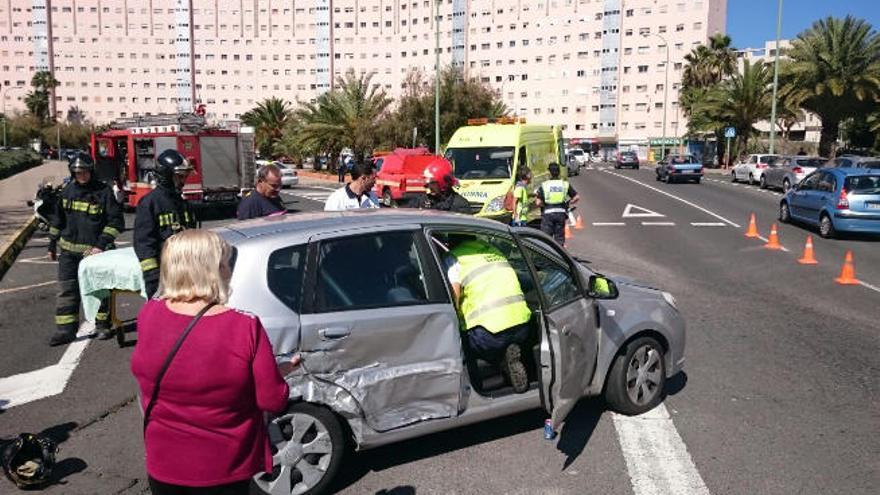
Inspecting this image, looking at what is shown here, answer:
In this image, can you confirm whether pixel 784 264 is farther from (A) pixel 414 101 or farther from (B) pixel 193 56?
(B) pixel 193 56

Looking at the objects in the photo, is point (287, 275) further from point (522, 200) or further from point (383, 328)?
point (522, 200)

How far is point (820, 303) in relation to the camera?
9.09 metres

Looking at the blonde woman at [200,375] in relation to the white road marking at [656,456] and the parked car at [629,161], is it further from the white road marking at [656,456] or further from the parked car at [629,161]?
the parked car at [629,161]

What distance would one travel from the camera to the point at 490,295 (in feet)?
13.8

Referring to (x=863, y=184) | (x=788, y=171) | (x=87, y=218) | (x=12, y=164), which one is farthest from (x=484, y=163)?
(x=12, y=164)

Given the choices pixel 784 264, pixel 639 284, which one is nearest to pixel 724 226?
pixel 784 264

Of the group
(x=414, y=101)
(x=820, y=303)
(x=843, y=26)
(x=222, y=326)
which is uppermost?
(x=843, y=26)

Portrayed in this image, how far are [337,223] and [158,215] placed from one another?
9.23 ft

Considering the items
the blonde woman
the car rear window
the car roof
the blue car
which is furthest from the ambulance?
the blonde woman

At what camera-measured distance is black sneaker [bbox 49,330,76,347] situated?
23.8ft

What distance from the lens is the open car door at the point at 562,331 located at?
395 centimetres

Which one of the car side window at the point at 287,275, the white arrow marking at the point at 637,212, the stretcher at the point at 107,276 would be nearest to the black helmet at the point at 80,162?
the stretcher at the point at 107,276

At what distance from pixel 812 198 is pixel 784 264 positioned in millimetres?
5076

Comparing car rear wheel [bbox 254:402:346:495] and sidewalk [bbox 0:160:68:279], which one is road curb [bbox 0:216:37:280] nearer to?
sidewalk [bbox 0:160:68:279]
